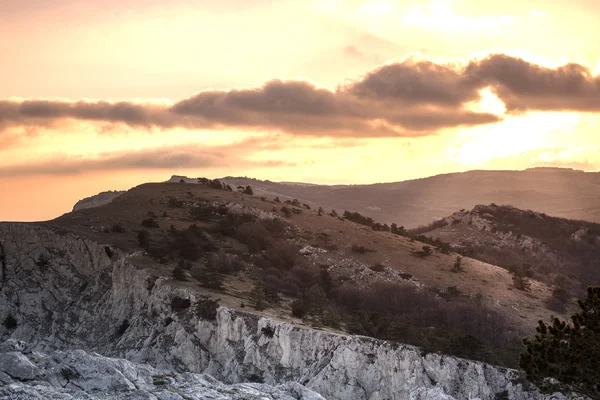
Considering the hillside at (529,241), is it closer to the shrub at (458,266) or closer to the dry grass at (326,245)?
the shrub at (458,266)

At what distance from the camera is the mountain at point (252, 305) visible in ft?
178

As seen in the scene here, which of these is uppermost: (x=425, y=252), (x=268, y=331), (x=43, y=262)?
(x=43, y=262)

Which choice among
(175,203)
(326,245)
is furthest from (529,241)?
(175,203)

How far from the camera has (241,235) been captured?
89688 mm

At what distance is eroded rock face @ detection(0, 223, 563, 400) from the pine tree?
6.52 metres

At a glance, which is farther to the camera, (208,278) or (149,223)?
(149,223)

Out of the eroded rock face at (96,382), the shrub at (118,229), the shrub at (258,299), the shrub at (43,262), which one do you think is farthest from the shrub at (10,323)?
the eroded rock face at (96,382)

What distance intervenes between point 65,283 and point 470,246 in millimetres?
61909

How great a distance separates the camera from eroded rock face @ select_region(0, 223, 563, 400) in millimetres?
54344

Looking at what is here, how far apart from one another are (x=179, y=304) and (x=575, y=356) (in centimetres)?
3257

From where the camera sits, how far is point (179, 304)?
63.0 metres

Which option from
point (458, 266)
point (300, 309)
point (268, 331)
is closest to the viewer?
point (268, 331)

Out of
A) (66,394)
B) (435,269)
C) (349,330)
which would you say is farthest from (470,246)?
(66,394)

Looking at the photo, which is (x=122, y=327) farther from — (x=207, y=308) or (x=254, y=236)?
(x=254, y=236)
